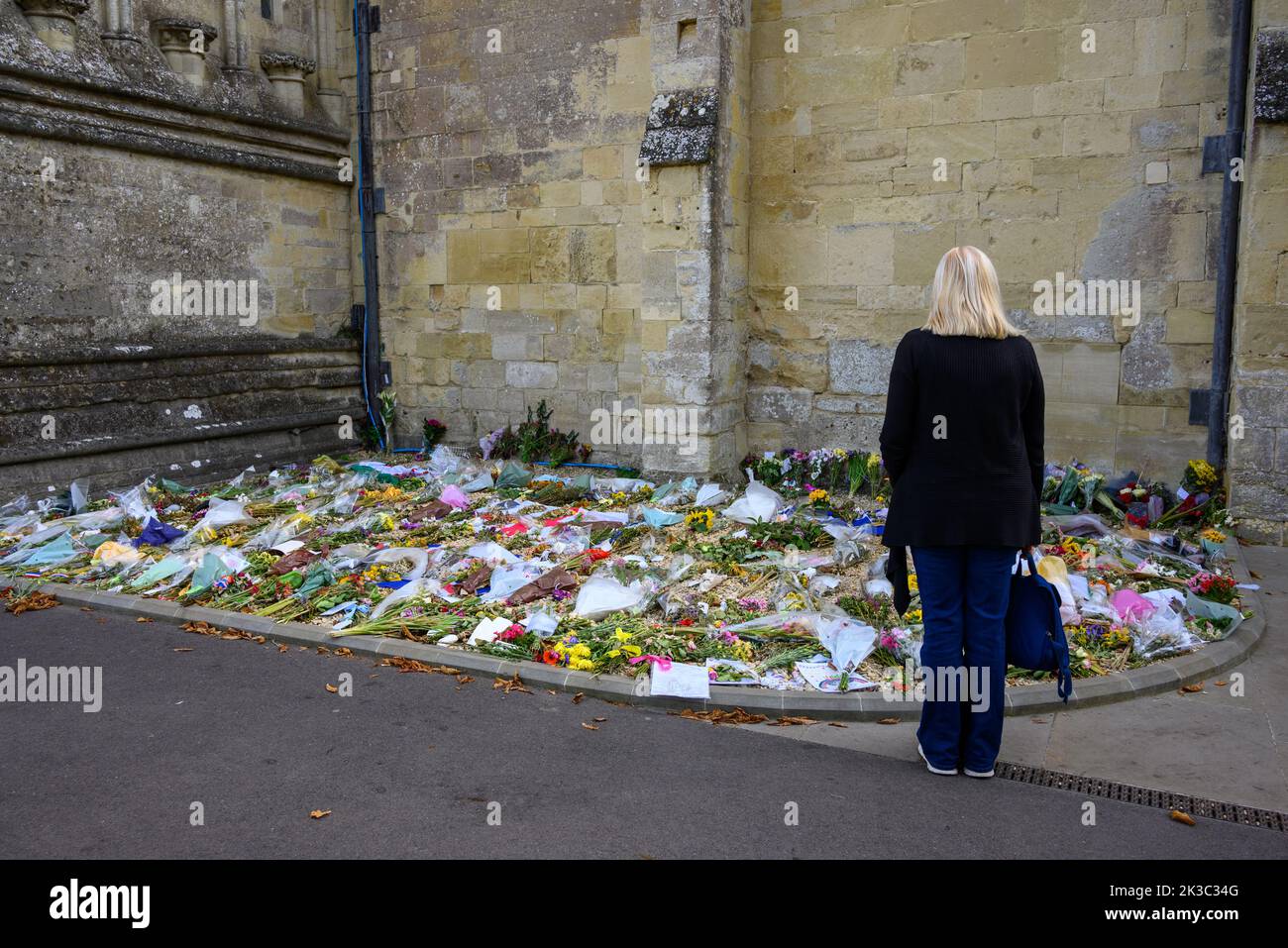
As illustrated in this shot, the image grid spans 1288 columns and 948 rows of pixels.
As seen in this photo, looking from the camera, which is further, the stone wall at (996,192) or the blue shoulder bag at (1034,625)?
the stone wall at (996,192)

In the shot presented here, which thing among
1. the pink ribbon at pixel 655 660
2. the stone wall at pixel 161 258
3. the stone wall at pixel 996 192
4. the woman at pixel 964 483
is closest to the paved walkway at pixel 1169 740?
the woman at pixel 964 483

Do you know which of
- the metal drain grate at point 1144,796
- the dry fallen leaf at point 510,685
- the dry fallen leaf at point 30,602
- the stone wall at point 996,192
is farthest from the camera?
the stone wall at point 996,192

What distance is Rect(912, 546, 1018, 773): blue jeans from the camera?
161 inches

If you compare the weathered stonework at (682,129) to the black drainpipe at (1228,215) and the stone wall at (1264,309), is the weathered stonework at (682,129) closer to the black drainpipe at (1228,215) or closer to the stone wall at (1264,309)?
the black drainpipe at (1228,215)

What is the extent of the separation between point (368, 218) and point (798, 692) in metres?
8.93

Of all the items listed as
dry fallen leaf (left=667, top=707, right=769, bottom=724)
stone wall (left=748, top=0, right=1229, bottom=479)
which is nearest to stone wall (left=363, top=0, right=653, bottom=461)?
stone wall (left=748, top=0, right=1229, bottom=479)

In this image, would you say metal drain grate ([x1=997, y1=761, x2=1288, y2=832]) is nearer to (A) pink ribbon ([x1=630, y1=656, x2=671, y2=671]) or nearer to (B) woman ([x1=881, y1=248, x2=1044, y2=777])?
(B) woman ([x1=881, y1=248, x2=1044, y2=777])

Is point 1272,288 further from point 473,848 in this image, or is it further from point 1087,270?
point 473,848

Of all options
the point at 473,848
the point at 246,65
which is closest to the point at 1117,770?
the point at 473,848

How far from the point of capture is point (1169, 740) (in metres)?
4.56

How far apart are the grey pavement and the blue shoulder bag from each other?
1.64ft

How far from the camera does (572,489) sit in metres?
9.33

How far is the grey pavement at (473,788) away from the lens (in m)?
3.66

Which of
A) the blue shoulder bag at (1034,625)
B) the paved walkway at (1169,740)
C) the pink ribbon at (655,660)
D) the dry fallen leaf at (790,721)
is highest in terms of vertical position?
the blue shoulder bag at (1034,625)
